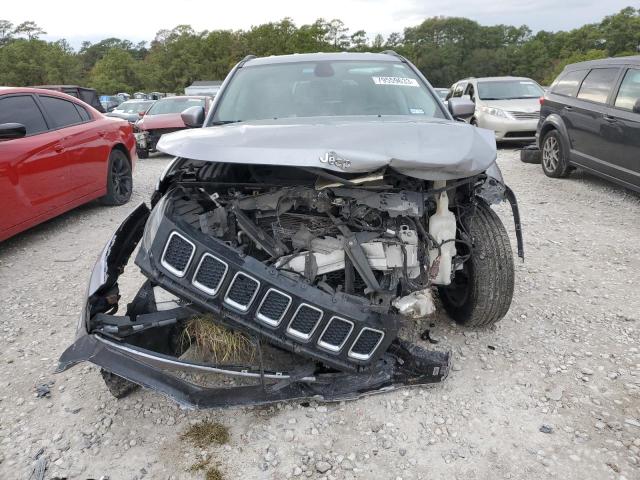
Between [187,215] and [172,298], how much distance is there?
1.44 feet

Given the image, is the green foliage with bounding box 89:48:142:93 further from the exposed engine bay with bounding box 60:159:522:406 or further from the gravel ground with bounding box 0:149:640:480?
the exposed engine bay with bounding box 60:159:522:406

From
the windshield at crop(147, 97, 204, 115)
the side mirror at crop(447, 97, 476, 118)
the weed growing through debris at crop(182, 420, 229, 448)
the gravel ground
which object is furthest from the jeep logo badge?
the windshield at crop(147, 97, 204, 115)

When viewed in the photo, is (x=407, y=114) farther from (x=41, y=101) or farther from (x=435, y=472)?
(x=41, y=101)

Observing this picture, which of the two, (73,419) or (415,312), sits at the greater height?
(415,312)

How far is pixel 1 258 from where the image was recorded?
473cm

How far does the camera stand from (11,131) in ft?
14.2

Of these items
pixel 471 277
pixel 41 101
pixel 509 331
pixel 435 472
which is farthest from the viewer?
pixel 41 101

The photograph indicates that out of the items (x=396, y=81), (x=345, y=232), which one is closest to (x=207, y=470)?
(x=345, y=232)

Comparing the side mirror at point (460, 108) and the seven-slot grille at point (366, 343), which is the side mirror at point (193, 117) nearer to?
the side mirror at point (460, 108)

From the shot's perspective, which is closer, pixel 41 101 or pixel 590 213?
pixel 41 101

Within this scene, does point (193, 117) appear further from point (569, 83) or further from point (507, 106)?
point (507, 106)

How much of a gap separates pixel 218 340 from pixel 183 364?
44cm

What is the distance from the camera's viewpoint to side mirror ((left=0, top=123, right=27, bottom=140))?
4.29 metres

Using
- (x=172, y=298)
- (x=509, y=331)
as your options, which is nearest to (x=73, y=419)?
(x=172, y=298)
